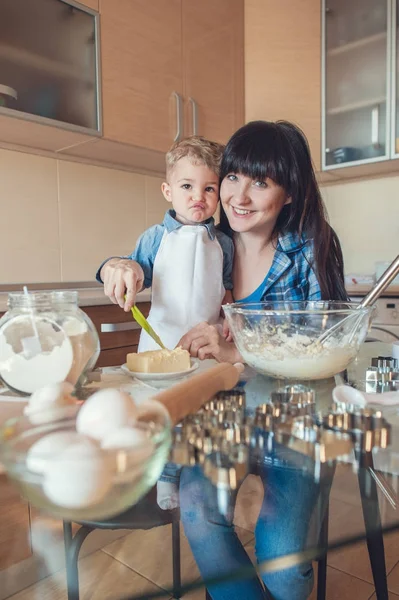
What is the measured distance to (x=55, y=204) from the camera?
6.22 ft

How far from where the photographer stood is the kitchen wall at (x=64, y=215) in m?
1.77

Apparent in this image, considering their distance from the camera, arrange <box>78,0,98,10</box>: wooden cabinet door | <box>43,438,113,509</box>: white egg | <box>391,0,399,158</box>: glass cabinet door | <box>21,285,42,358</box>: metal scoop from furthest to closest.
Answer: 1. <box>391,0,399,158</box>: glass cabinet door
2. <box>78,0,98,10</box>: wooden cabinet door
3. <box>21,285,42,358</box>: metal scoop
4. <box>43,438,113,509</box>: white egg

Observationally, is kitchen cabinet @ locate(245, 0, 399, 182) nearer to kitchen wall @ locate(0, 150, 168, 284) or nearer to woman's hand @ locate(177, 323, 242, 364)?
kitchen wall @ locate(0, 150, 168, 284)

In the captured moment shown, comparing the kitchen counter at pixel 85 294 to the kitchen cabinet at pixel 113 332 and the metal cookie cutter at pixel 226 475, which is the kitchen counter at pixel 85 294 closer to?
the kitchen cabinet at pixel 113 332

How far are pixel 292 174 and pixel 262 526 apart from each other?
801 millimetres

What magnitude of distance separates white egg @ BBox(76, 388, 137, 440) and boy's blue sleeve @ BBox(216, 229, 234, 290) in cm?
83

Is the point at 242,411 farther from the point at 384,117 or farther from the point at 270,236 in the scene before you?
the point at 384,117

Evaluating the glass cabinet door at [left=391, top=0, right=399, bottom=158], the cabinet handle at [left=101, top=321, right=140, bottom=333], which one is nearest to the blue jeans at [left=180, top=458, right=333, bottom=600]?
the cabinet handle at [left=101, top=321, right=140, bottom=333]

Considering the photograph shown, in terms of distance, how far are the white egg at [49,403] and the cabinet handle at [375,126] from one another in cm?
203

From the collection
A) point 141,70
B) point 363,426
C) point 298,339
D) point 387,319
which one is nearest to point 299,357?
point 298,339

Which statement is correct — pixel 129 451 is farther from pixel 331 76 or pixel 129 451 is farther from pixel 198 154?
pixel 331 76

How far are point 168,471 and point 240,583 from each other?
0.32ft

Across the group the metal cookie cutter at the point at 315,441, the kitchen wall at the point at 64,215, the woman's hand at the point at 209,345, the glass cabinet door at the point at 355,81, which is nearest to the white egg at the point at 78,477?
the metal cookie cutter at the point at 315,441

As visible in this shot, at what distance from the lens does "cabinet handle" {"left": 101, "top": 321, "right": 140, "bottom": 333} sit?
1.51 metres
